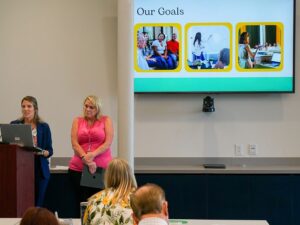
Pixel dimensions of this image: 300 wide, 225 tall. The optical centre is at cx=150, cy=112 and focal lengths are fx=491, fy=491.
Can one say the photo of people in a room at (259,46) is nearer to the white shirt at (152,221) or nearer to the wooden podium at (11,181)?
the wooden podium at (11,181)

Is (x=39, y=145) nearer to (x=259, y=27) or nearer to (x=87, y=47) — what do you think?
(x=87, y=47)

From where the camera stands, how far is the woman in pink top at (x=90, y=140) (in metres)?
4.78

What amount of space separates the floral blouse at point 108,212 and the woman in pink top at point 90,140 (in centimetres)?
199

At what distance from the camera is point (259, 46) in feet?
18.7

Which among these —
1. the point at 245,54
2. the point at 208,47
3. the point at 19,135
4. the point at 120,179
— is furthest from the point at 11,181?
the point at 245,54

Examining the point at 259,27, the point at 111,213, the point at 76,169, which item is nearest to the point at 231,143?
the point at 259,27

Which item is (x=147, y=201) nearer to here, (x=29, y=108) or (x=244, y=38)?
(x=29, y=108)

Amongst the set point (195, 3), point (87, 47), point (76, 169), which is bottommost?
point (76, 169)

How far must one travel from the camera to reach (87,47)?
5.90 meters

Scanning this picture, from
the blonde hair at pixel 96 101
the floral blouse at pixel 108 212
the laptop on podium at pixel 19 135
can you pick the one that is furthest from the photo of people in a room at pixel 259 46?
the floral blouse at pixel 108 212

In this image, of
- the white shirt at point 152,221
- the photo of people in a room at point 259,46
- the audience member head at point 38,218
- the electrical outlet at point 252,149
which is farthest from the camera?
the electrical outlet at point 252,149

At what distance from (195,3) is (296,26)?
1.21m

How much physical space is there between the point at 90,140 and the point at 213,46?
75.0 inches

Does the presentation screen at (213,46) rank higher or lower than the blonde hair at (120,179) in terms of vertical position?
higher
